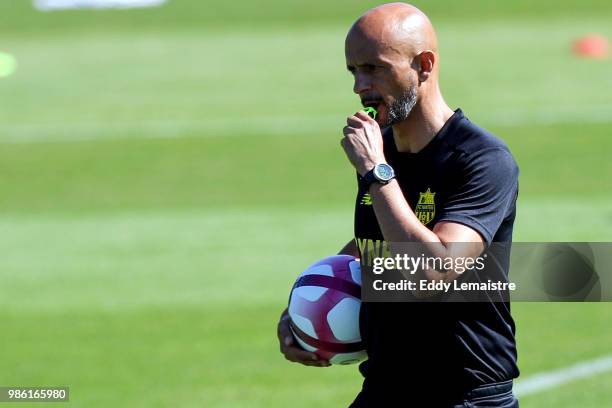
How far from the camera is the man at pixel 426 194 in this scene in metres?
5.20

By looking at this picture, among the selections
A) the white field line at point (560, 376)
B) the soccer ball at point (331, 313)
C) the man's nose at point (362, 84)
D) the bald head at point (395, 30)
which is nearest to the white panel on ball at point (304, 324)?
the soccer ball at point (331, 313)

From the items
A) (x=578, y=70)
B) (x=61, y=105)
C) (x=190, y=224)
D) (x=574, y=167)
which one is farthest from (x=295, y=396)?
(x=578, y=70)

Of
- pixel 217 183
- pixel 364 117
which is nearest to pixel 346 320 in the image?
pixel 364 117

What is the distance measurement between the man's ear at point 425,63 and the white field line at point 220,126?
58.2 feet

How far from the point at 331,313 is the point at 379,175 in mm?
1038

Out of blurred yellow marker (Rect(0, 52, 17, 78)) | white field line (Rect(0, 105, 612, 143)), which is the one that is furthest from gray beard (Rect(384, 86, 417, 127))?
blurred yellow marker (Rect(0, 52, 17, 78))

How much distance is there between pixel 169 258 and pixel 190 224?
6.64ft

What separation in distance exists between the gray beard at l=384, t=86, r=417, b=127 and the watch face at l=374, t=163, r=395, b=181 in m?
0.28

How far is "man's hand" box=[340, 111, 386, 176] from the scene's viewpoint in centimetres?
522

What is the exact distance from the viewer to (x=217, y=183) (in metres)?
19.5

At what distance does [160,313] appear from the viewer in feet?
40.3

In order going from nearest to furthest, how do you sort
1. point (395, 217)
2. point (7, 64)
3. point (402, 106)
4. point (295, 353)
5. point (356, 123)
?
1. point (395, 217)
2. point (356, 123)
3. point (402, 106)
4. point (295, 353)
5. point (7, 64)

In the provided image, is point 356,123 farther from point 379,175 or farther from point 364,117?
point 379,175

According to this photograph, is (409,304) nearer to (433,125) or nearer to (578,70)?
(433,125)
